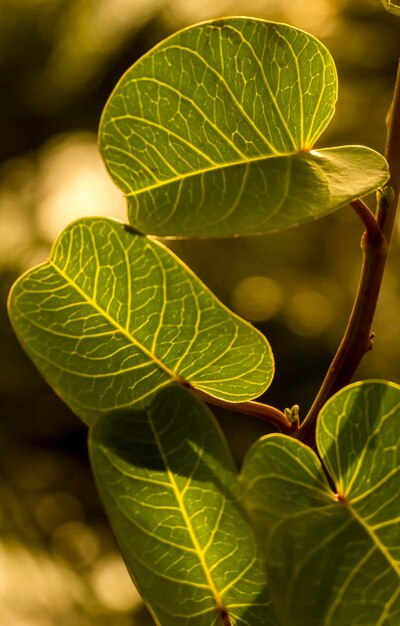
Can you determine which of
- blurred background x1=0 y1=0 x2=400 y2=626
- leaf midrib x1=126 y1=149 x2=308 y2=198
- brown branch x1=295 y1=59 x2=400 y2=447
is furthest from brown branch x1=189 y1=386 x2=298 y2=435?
blurred background x1=0 y1=0 x2=400 y2=626

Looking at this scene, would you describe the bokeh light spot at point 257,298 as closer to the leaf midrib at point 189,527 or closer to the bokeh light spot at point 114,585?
the bokeh light spot at point 114,585

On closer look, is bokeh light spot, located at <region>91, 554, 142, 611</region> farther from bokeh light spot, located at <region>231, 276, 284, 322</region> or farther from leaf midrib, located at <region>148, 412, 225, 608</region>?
leaf midrib, located at <region>148, 412, 225, 608</region>

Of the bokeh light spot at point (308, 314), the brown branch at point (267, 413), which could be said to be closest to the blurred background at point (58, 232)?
the bokeh light spot at point (308, 314)

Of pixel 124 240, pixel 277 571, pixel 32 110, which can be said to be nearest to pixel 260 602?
pixel 277 571

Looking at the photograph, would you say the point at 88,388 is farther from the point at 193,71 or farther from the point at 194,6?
the point at 194,6

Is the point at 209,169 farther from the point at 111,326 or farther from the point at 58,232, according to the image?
the point at 58,232

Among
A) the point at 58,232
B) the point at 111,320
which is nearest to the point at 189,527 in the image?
the point at 111,320
